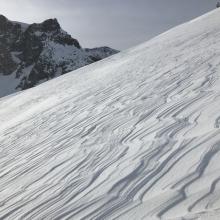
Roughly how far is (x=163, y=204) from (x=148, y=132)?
6.50 ft

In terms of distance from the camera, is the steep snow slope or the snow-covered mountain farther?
the snow-covered mountain

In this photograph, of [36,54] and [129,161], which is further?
[36,54]

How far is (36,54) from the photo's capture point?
517ft

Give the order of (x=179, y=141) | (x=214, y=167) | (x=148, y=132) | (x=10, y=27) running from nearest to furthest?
(x=214, y=167) → (x=179, y=141) → (x=148, y=132) → (x=10, y=27)

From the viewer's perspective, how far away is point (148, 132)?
462cm

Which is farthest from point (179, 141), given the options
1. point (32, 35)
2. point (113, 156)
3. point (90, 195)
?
point (32, 35)

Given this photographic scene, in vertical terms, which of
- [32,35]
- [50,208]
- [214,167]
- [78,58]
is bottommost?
[50,208]

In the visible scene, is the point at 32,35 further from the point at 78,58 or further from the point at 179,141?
the point at 179,141

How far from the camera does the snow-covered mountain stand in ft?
457

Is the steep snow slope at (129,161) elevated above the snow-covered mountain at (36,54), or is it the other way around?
the snow-covered mountain at (36,54)

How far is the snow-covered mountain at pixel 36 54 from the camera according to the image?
13938 cm

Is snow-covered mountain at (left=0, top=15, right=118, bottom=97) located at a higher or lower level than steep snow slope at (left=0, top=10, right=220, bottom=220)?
higher

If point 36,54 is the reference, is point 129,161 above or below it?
below

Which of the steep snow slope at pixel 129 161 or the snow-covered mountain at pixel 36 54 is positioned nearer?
the steep snow slope at pixel 129 161
